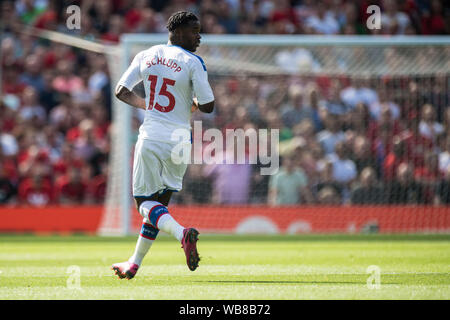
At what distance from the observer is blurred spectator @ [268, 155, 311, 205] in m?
15.4

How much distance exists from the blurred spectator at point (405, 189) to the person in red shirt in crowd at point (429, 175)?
3.8 inches

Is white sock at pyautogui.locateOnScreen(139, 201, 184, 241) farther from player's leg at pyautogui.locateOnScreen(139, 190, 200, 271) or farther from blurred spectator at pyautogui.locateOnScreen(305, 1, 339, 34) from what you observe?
blurred spectator at pyautogui.locateOnScreen(305, 1, 339, 34)

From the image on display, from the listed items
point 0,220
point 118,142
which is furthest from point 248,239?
point 0,220

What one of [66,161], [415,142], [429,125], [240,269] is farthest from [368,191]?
[240,269]

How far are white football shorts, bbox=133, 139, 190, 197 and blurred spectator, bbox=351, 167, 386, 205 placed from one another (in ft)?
27.8

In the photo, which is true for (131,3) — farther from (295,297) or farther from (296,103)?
(295,297)

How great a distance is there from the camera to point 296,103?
16203 millimetres

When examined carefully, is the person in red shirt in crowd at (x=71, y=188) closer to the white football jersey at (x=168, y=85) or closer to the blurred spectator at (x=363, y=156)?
the blurred spectator at (x=363, y=156)

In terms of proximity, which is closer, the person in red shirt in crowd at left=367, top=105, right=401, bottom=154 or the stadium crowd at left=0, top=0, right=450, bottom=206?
the stadium crowd at left=0, top=0, right=450, bottom=206

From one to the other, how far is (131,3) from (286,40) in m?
6.38

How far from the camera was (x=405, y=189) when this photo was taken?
15.0m

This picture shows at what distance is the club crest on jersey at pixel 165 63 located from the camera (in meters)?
7.12

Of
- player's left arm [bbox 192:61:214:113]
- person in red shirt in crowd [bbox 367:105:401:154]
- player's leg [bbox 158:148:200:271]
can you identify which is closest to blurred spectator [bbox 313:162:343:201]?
person in red shirt in crowd [bbox 367:105:401:154]

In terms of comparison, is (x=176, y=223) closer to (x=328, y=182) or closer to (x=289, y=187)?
(x=289, y=187)
